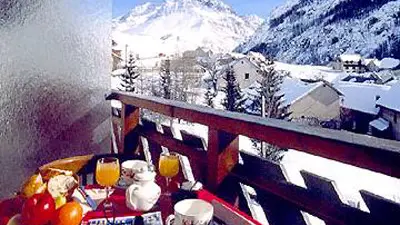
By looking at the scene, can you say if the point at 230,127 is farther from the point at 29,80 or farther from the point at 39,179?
the point at 29,80

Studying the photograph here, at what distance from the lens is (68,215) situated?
3.27 feet

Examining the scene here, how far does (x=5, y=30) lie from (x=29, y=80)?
0.33m

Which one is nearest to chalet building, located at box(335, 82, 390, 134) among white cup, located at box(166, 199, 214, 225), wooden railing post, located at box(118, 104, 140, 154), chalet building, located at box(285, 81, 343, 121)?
chalet building, located at box(285, 81, 343, 121)

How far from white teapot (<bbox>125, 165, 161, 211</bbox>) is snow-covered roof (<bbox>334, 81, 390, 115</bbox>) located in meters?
26.8

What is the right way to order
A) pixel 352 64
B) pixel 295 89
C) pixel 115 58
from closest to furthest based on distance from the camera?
pixel 115 58, pixel 295 89, pixel 352 64

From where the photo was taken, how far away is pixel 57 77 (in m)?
2.67

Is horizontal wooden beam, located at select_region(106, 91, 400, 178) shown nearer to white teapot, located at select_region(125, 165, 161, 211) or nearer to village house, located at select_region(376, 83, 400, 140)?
white teapot, located at select_region(125, 165, 161, 211)

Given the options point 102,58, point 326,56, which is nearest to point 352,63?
point 326,56

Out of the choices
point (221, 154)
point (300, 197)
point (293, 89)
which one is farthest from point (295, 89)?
point (300, 197)

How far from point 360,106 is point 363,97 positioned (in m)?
0.85

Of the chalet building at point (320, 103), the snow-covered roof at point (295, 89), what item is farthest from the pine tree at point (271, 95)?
the chalet building at point (320, 103)

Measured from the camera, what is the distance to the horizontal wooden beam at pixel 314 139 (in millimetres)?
985

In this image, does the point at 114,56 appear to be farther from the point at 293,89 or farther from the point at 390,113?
the point at 293,89

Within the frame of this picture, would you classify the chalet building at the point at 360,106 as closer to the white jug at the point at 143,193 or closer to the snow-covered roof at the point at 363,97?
the snow-covered roof at the point at 363,97
